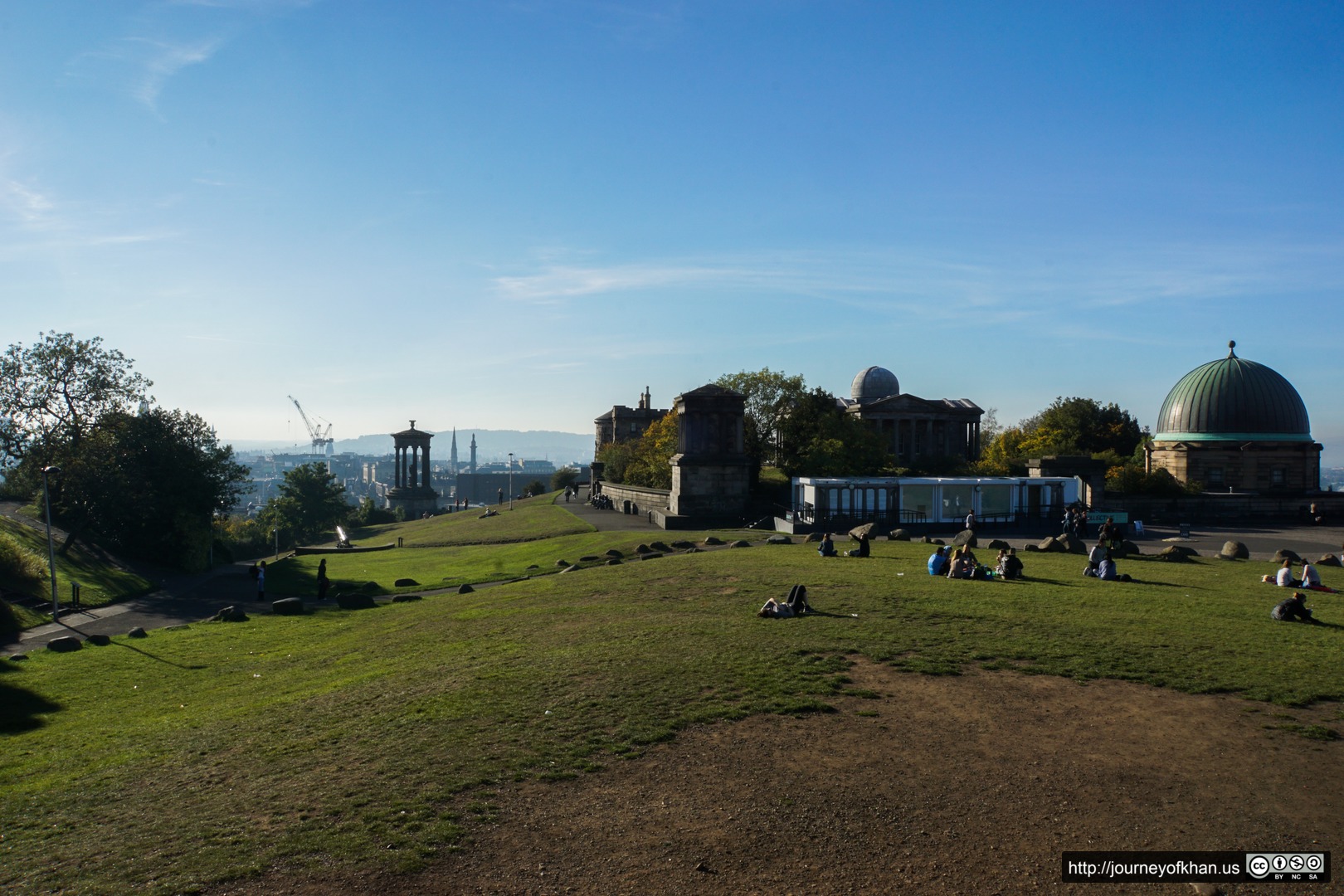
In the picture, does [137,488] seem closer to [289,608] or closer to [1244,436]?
[289,608]

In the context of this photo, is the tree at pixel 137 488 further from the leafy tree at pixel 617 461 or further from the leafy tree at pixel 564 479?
the leafy tree at pixel 564 479

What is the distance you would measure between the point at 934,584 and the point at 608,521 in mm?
32340

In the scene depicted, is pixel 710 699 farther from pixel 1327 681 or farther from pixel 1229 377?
pixel 1229 377

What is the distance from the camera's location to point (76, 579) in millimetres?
38656

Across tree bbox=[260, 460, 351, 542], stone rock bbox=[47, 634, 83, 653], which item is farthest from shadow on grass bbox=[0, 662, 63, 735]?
tree bbox=[260, 460, 351, 542]

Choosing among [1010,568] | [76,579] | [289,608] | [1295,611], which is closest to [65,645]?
[289,608]

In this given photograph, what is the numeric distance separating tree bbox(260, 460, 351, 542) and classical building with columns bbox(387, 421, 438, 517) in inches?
828

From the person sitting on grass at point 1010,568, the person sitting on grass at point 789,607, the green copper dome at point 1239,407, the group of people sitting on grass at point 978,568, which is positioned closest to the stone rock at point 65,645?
the person sitting on grass at point 789,607

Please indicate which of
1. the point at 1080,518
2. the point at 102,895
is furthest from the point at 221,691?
the point at 1080,518

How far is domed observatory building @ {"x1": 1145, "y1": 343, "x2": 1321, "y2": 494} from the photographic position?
55.9m

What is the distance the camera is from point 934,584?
75.2 feet

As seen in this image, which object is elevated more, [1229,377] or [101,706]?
[1229,377]

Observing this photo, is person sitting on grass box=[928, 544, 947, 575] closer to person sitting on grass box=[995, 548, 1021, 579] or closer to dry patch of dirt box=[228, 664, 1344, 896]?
person sitting on grass box=[995, 548, 1021, 579]

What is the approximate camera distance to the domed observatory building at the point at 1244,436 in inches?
2200
